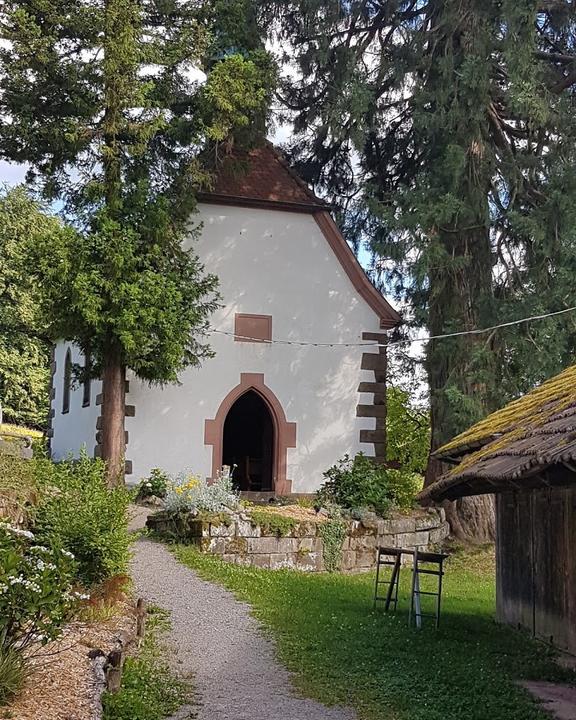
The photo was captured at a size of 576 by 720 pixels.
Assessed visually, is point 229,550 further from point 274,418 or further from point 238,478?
point 238,478

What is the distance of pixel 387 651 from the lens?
8.68m

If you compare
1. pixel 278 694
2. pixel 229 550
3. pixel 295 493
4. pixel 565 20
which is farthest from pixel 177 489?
pixel 565 20

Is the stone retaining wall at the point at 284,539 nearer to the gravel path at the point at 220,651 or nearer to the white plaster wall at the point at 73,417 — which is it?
the gravel path at the point at 220,651

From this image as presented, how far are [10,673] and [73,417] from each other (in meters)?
18.3

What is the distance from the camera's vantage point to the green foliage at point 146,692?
5.99m

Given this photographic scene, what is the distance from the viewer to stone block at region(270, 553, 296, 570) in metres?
14.6

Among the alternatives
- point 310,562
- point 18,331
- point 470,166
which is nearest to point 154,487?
point 310,562

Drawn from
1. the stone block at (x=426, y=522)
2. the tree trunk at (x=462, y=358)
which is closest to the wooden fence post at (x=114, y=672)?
the stone block at (x=426, y=522)

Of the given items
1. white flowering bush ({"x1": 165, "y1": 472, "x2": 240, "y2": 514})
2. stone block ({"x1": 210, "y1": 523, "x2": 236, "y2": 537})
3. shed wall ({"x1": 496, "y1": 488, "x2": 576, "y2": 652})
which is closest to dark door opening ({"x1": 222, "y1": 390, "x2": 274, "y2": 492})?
white flowering bush ({"x1": 165, "y1": 472, "x2": 240, "y2": 514})

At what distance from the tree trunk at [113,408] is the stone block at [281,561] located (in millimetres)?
4187

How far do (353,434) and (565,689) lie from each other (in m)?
12.6

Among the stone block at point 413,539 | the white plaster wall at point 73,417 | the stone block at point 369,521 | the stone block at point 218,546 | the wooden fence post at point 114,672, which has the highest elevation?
the white plaster wall at point 73,417

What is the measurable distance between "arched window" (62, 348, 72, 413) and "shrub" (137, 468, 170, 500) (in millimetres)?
7079

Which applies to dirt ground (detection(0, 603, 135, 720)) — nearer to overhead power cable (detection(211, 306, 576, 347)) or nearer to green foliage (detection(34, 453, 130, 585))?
green foliage (detection(34, 453, 130, 585))
